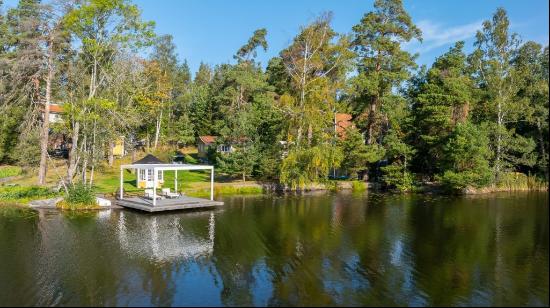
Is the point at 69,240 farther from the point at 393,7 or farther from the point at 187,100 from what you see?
the point at 187,100

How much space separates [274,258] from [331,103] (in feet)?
72.2

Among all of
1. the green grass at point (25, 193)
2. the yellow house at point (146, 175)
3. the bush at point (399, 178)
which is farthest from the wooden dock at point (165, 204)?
the bush at point (399, 178)

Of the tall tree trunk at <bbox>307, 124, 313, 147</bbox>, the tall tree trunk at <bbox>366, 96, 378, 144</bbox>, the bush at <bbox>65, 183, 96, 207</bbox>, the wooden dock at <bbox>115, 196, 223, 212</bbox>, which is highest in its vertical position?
the tall tree trunk at <bbox>366, 96, 378, 144</bbox>

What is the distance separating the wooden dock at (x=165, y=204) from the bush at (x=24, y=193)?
5249mm

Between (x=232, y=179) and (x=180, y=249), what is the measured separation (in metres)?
21.8

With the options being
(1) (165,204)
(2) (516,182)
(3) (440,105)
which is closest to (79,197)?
(1) (165,204)

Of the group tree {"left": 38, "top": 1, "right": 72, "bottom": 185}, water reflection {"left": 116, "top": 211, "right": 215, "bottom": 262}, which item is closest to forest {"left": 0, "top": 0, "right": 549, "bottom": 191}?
tree {"left": 38, "top": 1, "right": 72, "bottom": 185}

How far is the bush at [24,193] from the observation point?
89.1 feet

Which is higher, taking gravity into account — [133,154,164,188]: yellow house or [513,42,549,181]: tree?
[513,42,549,181]: tree

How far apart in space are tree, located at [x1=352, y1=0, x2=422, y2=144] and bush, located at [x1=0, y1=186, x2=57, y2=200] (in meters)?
26.4

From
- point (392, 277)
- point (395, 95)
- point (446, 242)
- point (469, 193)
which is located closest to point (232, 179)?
point (395, 95)

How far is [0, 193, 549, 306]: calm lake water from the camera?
1223 centimetres

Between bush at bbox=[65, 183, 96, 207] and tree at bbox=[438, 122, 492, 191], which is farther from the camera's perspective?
tree at bbox=[438, 122, 492, 191]

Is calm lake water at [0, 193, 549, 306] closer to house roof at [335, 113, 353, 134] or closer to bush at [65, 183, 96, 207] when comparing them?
bush at [65, 183, 96, 207]
